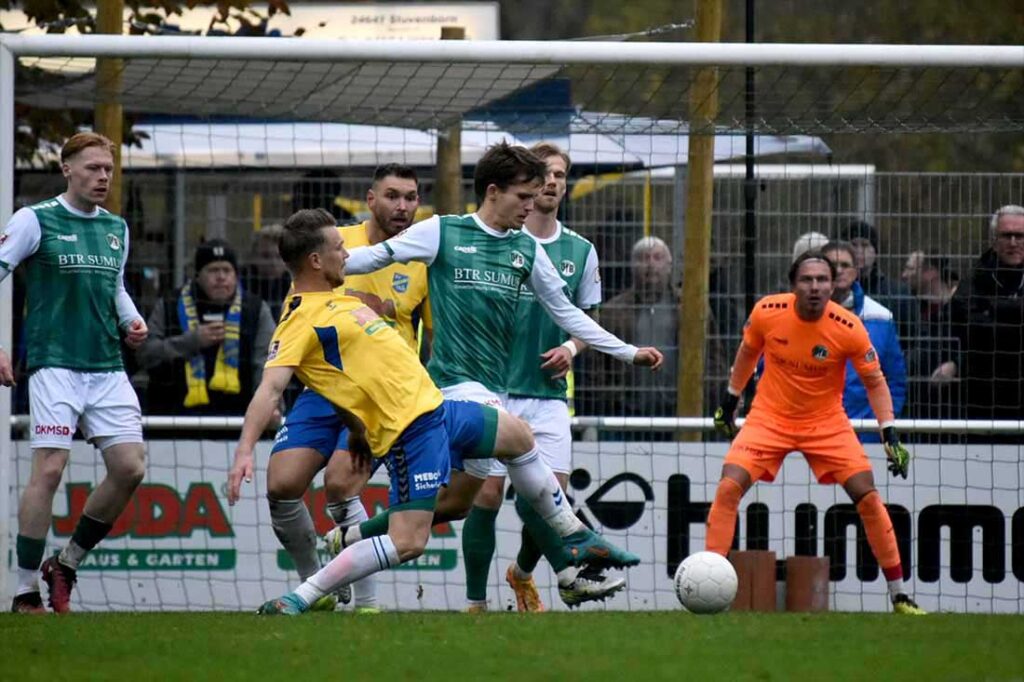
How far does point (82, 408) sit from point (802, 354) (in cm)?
395

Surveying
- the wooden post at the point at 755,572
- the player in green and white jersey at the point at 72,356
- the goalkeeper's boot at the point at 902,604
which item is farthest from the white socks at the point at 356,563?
the wooden post at the point at 755,572

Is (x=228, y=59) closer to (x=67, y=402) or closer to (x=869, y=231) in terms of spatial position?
(x=67, y=402)

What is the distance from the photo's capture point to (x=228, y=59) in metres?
9.82

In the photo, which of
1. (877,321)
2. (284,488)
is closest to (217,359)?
(284,488)

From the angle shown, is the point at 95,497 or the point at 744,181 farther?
the point at 744,181

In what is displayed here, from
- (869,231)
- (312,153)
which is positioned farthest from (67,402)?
(312,153)

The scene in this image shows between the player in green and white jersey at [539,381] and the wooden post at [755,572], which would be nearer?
the player in green and white jersey at [539,381]

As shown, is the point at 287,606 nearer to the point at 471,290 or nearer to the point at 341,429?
the point at 341,429

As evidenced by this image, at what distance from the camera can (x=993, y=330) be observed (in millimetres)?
10836

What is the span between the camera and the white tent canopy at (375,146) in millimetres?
11266

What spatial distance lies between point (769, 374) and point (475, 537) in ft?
6.97

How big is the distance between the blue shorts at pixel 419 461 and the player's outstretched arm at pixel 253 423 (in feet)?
1.86

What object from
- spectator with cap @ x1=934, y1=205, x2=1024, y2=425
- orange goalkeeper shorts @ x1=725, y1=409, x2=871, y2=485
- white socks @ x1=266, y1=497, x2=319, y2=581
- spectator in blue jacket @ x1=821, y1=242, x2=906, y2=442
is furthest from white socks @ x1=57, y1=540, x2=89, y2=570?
spectator with cap @ x1=934, y1=205, x2=1024, y2=425

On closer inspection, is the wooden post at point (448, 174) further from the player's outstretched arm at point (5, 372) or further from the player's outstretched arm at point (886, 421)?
the player's outstretched arm at point (5, 372)
